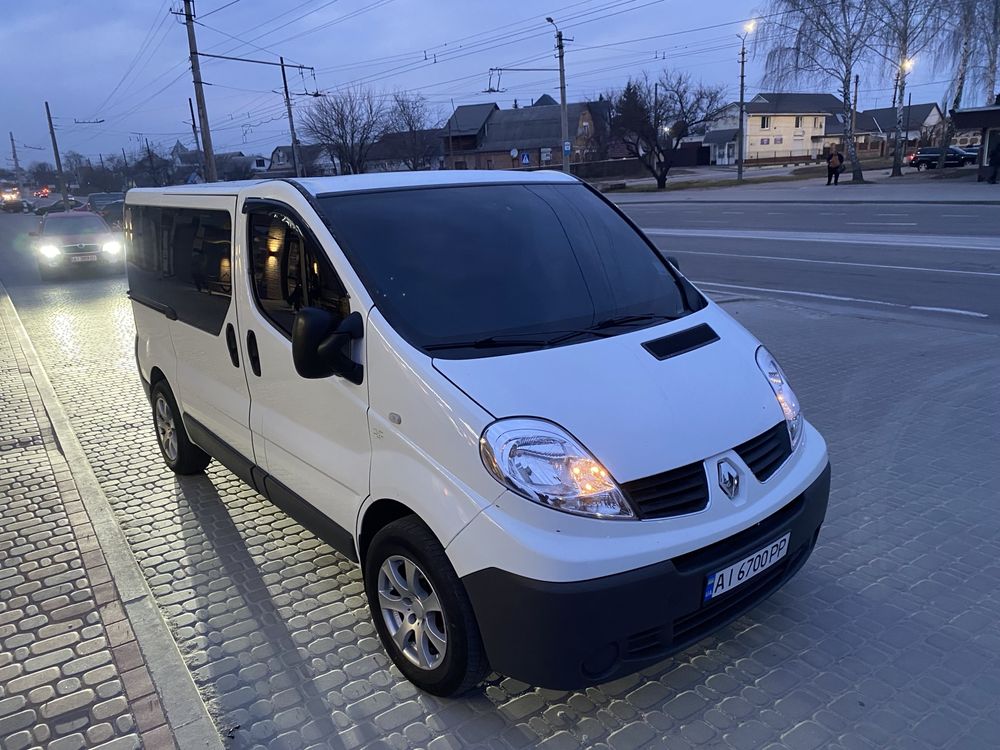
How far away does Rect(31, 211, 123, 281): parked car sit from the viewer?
1709 centimetres

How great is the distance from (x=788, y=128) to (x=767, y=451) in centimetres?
9593

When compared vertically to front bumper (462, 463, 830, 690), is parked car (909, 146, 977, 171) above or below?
above

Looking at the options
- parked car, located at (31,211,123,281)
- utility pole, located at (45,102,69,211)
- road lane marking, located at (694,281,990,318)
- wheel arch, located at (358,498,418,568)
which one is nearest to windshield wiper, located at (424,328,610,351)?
wheel arch, located at (358,498,418,568)

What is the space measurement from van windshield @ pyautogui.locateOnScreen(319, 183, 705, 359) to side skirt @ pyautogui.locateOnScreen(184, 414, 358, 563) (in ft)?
3.46

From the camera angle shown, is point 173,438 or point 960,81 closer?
point 173,438

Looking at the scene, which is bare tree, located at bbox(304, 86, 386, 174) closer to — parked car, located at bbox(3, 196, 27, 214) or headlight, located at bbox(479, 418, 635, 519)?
parked car, located at bbox(3, 196, 27, 214)

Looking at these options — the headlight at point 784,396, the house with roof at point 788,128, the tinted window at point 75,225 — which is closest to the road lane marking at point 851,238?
the headlight at point 784,396

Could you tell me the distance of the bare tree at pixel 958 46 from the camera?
3662 centimetres

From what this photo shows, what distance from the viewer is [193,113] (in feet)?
191

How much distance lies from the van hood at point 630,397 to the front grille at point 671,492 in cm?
3

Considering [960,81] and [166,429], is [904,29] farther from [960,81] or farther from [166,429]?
[166,429]

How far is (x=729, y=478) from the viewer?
2.68 m

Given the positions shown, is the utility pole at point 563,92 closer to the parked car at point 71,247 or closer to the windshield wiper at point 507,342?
the parked car at point 71,247

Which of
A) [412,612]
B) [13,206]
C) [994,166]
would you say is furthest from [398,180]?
[13,206]
